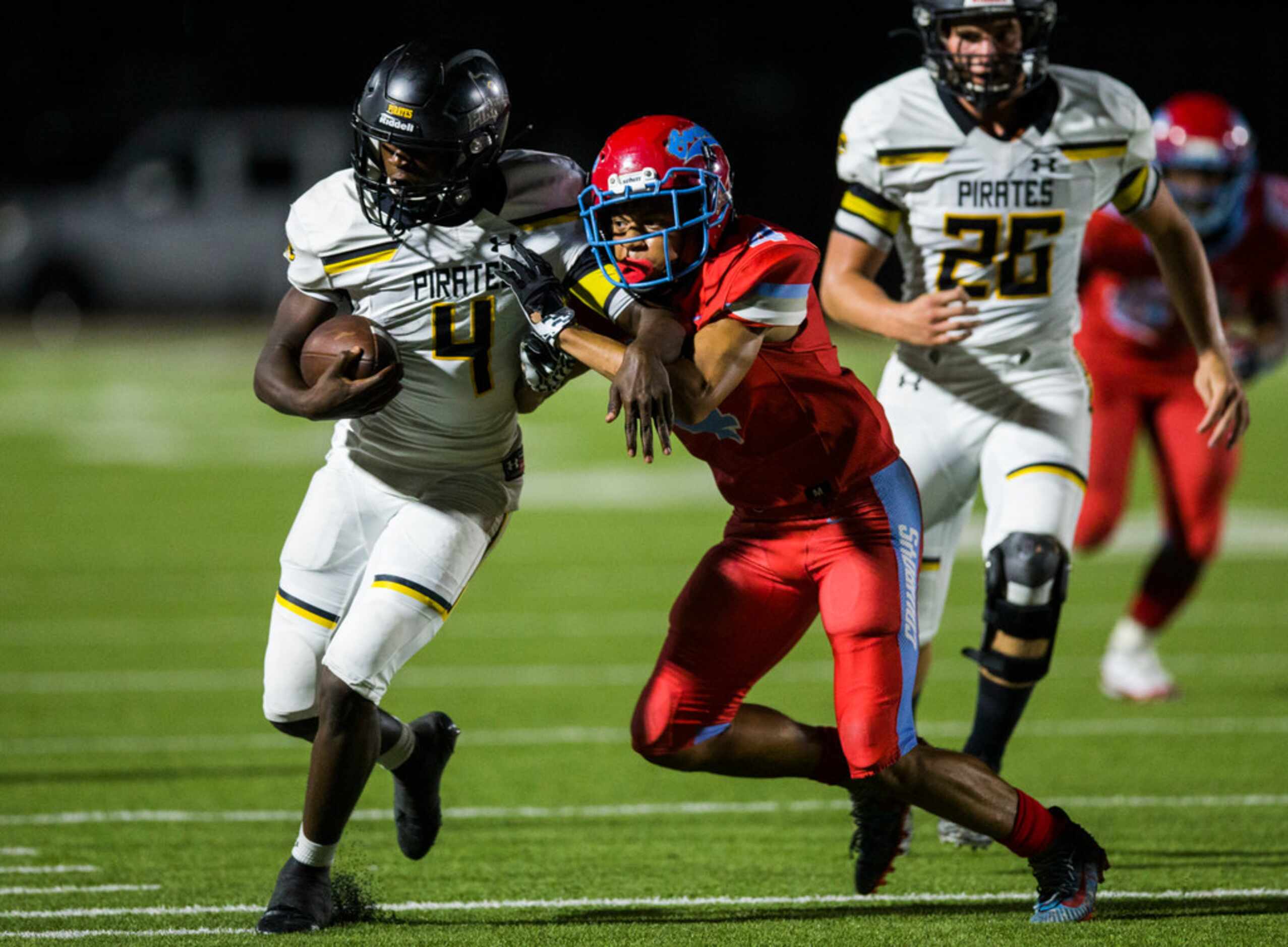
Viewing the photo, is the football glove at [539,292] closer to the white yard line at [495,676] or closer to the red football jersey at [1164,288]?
the red football jersey at [1164,288]

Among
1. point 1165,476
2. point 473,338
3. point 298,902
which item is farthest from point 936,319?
point 1165,476

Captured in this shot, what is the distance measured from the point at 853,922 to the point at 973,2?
224 cm

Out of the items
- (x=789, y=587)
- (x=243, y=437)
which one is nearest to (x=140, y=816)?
(x=789, y=587)

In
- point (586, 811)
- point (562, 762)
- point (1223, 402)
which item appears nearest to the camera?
point (1223, 402)

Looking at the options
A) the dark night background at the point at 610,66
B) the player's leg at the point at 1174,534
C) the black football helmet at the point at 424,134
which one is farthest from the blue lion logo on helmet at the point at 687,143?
the dark night background at the point at 610,66

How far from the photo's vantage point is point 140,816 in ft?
16.6

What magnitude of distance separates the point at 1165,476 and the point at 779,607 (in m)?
3.29

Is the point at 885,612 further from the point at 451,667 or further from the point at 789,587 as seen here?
the point at 451,667

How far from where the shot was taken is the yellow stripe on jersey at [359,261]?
3863mm

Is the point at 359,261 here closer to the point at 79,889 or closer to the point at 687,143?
the point at 687,143

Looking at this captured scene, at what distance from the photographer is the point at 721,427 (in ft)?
12.2

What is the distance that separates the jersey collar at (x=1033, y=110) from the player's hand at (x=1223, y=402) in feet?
2.44

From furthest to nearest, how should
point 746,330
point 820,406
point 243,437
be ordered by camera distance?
point 243,437 < point 820,406 < point 746,330

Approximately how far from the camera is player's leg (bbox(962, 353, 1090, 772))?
4.32 m
